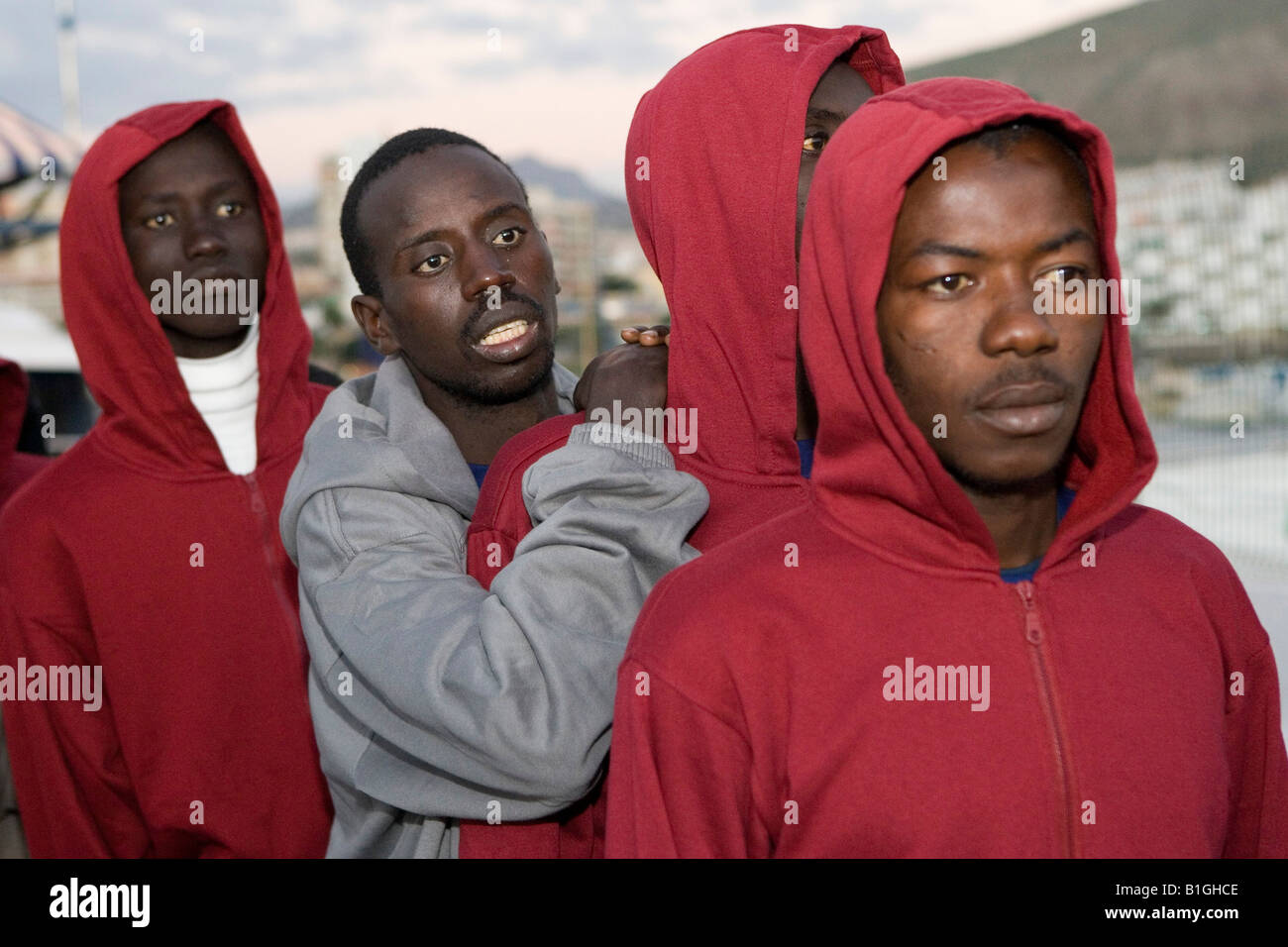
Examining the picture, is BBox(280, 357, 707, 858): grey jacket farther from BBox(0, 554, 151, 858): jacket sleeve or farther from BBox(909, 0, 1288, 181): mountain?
BBox(909, 0, 1288, 181): mountain

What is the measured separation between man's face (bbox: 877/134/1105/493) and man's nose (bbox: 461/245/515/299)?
→ 0.95m

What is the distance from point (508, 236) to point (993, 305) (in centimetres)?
118

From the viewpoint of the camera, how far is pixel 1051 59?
1358 centimetres

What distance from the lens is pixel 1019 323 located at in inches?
61.2

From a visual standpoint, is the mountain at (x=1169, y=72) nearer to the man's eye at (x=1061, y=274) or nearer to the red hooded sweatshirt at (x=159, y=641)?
the red hooded sweatshirt at (x=159, y=641)

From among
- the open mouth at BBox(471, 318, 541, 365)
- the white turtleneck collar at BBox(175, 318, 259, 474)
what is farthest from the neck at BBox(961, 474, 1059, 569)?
the white turtleneck collar at BBox(175, 318, 259, 474)

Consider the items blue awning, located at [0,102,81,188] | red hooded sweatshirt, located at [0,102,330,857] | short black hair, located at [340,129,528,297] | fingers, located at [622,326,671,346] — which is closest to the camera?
fingers, located at [622,326,671,346]

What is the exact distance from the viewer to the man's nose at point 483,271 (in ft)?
7.82

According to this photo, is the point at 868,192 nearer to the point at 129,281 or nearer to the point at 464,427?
the point at 464,427

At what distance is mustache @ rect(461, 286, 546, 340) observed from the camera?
2.39 m

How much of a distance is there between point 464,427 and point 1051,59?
42.1 ft

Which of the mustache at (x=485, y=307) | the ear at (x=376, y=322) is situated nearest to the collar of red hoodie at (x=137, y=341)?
the ear at (x=376, y=322)

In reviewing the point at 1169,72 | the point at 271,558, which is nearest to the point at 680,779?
the point at 271,558

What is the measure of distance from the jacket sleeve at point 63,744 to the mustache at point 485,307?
133 cm
